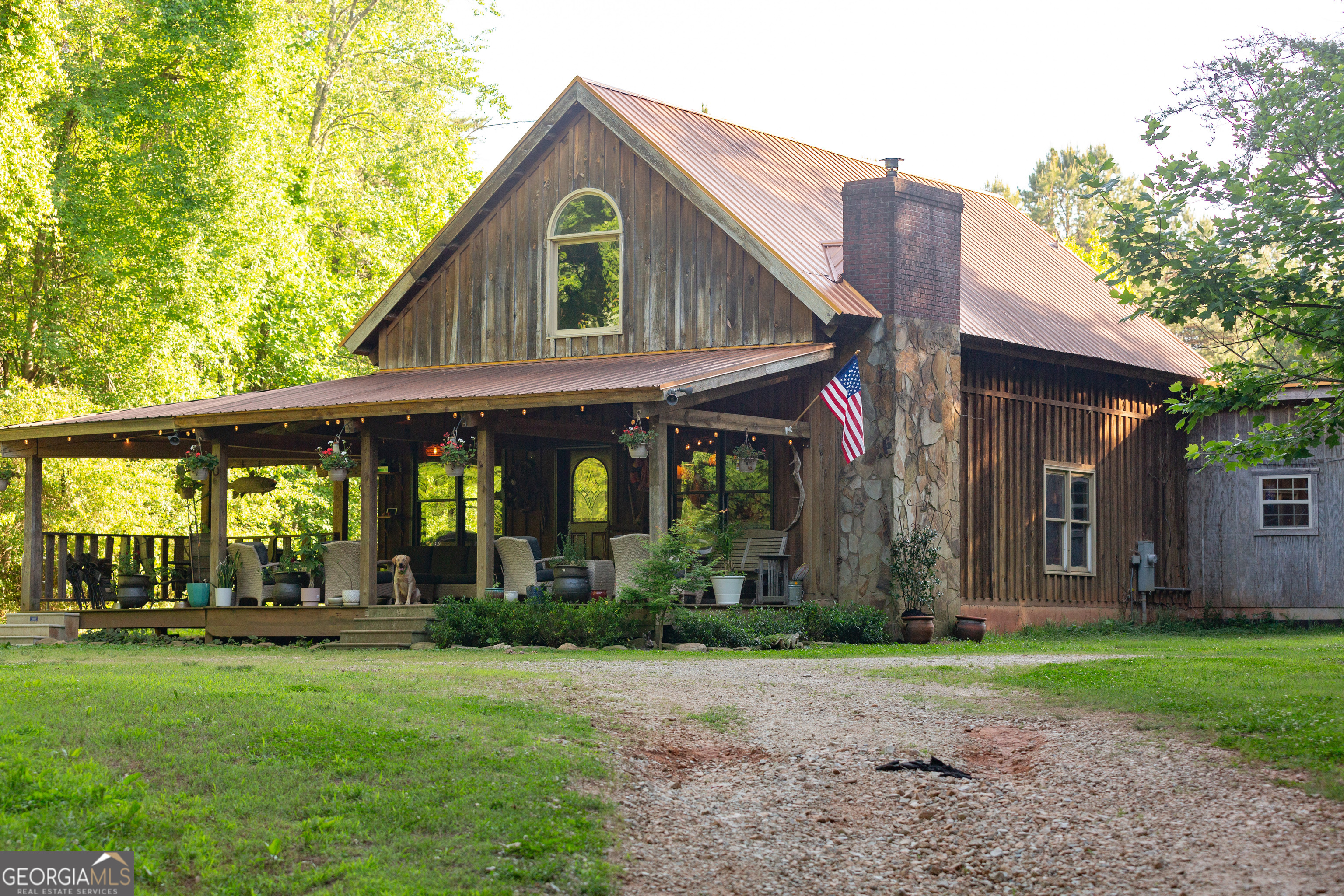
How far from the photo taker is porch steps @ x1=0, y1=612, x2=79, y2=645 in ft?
59.9

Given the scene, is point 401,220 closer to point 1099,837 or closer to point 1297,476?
point 1297,476

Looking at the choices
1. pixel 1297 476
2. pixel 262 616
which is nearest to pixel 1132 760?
pixel 262 616

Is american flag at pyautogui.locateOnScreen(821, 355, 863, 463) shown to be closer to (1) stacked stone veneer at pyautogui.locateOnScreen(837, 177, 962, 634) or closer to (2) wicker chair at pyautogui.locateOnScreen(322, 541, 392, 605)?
(1) stacked stone veneer at pyautogui.locateOnScreen(837, 177, 962, 634)

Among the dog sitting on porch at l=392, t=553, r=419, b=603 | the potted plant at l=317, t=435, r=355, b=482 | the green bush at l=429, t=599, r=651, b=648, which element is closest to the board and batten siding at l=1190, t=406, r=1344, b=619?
the green bush at l=429, t=599, r=651, b=648

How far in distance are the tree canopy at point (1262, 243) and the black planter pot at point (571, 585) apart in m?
7.29

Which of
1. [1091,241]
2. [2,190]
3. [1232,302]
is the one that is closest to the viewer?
[1232,302]

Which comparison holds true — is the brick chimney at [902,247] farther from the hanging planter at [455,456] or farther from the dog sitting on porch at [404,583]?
the dog sitting on porch at [404,583]

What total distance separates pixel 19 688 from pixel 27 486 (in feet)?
37.1

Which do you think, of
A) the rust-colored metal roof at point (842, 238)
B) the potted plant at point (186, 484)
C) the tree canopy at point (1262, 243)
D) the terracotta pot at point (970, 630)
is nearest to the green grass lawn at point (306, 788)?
the tree canopy at point (1262, 243)

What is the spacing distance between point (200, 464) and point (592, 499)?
5.41 meters

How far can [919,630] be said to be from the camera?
659 inches

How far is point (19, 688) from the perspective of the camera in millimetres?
9305

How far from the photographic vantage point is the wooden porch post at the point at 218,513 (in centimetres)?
1831

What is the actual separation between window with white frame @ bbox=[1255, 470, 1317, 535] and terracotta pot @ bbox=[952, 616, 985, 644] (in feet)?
22.1
